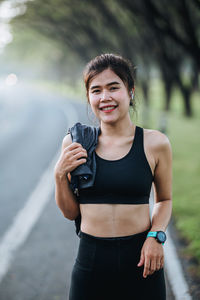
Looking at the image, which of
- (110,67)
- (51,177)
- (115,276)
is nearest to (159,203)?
(115,276)

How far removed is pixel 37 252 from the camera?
4.51 m

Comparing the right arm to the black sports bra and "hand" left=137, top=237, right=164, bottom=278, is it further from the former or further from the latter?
"hand" left=137, top=237, right=164, bottom=278

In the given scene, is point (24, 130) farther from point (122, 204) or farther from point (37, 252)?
point (122, 204)

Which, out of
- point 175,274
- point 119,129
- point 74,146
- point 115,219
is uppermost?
point 119,129

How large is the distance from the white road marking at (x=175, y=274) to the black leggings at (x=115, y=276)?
1.50 metres

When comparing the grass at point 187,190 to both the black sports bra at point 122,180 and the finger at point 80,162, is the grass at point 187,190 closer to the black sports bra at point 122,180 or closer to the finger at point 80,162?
the black sports bra at point 122,180

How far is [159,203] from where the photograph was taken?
2.30m

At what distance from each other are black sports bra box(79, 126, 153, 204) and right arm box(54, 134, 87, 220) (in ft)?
0.33

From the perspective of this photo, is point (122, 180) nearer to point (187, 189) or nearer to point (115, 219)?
point (115, 219)

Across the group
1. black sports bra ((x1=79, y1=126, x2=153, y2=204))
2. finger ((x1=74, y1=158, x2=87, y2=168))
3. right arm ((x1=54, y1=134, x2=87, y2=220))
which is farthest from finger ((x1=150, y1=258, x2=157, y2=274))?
finger ((x1=74, y1=158, x2=87, y2=168))

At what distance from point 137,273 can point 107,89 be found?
3.81 feet

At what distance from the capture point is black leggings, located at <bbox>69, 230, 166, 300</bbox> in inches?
81.8

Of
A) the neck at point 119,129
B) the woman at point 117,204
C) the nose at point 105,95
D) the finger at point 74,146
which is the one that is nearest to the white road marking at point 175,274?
the woman at point 117,204

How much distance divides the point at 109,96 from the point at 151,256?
102cm
